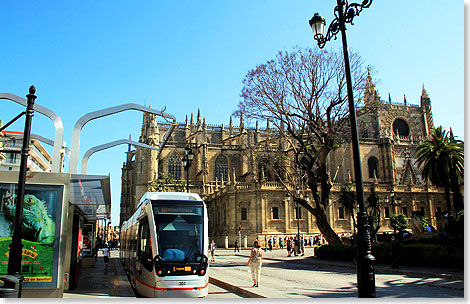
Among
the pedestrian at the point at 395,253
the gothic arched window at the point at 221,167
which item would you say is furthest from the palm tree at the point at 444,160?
the gothic arched window at the point at 221,167

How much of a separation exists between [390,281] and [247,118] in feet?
45.7

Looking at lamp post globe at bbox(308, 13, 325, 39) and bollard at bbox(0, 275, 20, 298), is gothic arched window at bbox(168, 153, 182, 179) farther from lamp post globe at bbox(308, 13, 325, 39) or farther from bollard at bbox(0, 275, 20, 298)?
bollard at bbox(0, 275, 20, 298)

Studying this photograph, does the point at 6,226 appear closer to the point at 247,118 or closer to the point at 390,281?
the point at 390,281

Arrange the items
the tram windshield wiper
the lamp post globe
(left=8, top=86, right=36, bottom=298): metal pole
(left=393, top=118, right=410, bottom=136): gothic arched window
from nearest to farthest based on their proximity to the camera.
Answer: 1. (left=8, top=86, right=36, bottom=298): metal pole
2. the lamp post globe
3. the tram windshield wiper
4. (left=393, top=118, right=410, bottom=136): gothic arched window

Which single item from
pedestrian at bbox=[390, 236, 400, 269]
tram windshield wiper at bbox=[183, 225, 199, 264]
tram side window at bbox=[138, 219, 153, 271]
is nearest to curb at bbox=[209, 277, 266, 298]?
tram windshield wiper at bbox=[183, 225, 199, 264]

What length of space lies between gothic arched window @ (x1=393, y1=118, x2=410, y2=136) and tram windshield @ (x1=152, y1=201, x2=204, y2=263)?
62.5 metres

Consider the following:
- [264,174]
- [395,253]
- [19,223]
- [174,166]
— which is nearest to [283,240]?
[264,174]

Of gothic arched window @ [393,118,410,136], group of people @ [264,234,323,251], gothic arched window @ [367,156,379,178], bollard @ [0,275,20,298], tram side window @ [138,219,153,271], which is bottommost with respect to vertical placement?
group of people @ [264,234,323,251]

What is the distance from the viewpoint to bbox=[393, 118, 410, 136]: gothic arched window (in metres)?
65.4

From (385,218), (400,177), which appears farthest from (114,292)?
(400,177)

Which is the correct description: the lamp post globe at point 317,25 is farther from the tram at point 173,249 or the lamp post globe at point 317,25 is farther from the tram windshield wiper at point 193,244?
the tram windshield wiper at point 193,244

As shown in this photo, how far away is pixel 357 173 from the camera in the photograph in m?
6.72

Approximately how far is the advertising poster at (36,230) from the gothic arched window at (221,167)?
163 ft

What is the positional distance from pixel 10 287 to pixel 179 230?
4084 millimetres
